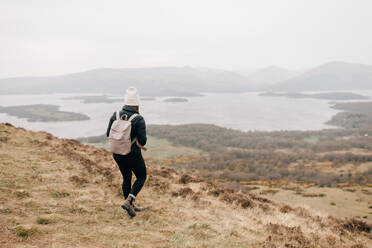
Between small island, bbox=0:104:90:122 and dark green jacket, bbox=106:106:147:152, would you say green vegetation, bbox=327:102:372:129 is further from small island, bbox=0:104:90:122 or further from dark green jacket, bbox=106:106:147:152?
dark green jacket, bbox=106:106:147:152

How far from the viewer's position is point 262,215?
703 cm

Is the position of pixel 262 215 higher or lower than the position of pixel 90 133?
higher

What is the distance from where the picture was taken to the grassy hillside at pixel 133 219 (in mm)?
4461

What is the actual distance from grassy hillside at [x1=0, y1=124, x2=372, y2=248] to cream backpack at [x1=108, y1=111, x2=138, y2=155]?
4.58 feet

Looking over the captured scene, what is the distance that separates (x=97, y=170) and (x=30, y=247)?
5574 millimetres

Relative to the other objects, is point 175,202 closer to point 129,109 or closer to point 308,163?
point 129,109

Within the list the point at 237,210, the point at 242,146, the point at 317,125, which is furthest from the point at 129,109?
the point at 317,125

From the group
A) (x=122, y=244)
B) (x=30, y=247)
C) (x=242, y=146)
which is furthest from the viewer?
(x=242, y=146)

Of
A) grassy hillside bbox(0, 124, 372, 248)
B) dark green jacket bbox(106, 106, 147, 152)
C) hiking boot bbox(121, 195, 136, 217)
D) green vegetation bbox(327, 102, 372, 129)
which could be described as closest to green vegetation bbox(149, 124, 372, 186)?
green vegetation bbox(327, 102, 372, 129)

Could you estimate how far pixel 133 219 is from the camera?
534 cm

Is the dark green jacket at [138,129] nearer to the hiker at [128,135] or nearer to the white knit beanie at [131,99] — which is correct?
the hiker at [128,135]

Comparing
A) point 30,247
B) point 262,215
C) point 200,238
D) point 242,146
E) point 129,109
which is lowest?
point 242,146

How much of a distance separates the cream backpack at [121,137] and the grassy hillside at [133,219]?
1.39 metres

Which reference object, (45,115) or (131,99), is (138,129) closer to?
(131,99)
